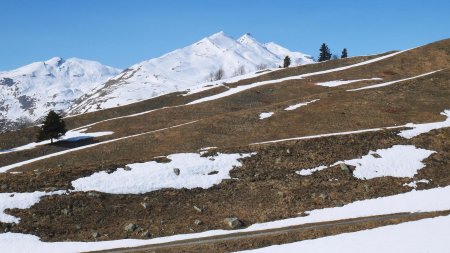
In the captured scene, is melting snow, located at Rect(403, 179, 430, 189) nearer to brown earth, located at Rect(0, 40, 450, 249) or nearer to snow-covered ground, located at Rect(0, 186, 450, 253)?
brown earth, located at Rect(0, 40, 450, 249)

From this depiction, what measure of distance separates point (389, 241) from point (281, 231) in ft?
22.8

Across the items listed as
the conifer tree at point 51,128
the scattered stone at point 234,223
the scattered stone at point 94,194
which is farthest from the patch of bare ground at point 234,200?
the conifer tree at point 51,128

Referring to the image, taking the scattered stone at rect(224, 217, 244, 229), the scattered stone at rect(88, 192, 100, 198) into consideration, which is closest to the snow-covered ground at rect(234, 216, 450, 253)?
the scattered stone at rect(224, 217, 244, 229)

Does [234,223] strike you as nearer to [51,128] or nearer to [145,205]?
[145,205]

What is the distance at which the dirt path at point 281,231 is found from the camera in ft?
88.7

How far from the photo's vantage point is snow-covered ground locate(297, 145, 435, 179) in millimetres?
38969

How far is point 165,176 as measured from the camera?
38438mm

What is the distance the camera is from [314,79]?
323ft

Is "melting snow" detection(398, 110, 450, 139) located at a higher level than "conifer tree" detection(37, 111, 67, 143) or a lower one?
lower

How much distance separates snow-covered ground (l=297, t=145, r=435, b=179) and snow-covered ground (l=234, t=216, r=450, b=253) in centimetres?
1185

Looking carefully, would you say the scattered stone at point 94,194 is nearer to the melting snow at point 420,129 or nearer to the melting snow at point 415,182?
the melting snow at point 415,182

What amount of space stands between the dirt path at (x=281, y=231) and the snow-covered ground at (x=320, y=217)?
0.86 metres

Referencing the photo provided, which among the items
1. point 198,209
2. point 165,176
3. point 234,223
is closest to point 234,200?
point 198,209

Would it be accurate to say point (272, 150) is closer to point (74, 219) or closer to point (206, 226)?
point (206, 226)
